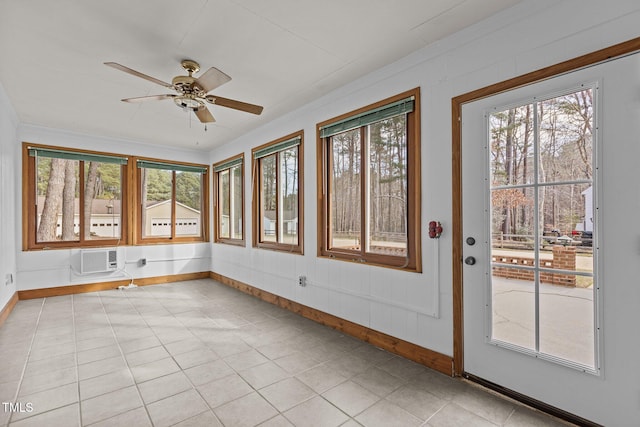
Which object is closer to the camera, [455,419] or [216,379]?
[455,419]

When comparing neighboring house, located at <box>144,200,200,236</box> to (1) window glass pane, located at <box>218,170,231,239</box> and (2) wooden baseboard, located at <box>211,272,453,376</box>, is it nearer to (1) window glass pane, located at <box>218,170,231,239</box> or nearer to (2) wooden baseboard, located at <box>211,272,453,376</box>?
(1) window glass pane, located at <box>218,170,231,239</box>

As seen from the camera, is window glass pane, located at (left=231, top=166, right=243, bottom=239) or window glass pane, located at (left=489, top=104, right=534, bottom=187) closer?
window glass pane, located at (left=489, top=104, right=534, bottom=187)

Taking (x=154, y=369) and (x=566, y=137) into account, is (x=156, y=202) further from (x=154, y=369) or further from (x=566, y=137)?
(x=566, y=137)

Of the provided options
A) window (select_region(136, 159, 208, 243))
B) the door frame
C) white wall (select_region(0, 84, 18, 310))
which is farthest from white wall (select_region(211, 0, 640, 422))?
white wall (select_region(0, 84, 18, 310))

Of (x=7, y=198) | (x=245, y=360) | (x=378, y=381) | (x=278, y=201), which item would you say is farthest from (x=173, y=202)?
(x=378, y=381)

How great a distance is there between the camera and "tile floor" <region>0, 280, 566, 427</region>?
1.92 m

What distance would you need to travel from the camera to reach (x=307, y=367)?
Result: 2557mm

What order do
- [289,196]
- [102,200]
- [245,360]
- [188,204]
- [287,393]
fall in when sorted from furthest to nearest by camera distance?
1. [188,204]
2. [102,200]
3. [289,196]
4. [245,360]
5. [287,393]

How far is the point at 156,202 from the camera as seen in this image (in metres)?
5.93

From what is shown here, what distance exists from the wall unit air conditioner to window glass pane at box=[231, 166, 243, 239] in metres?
1.98

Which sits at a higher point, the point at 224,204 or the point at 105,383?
the point at 224,204

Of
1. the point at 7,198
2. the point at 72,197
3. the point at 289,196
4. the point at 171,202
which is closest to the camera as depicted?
the point at 7,198

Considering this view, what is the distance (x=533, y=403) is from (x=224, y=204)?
5.41 m

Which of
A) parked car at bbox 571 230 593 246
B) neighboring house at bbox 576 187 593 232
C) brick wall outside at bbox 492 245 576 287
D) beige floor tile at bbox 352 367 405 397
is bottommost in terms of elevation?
beige floor tile at bbox 352 367 405 397
